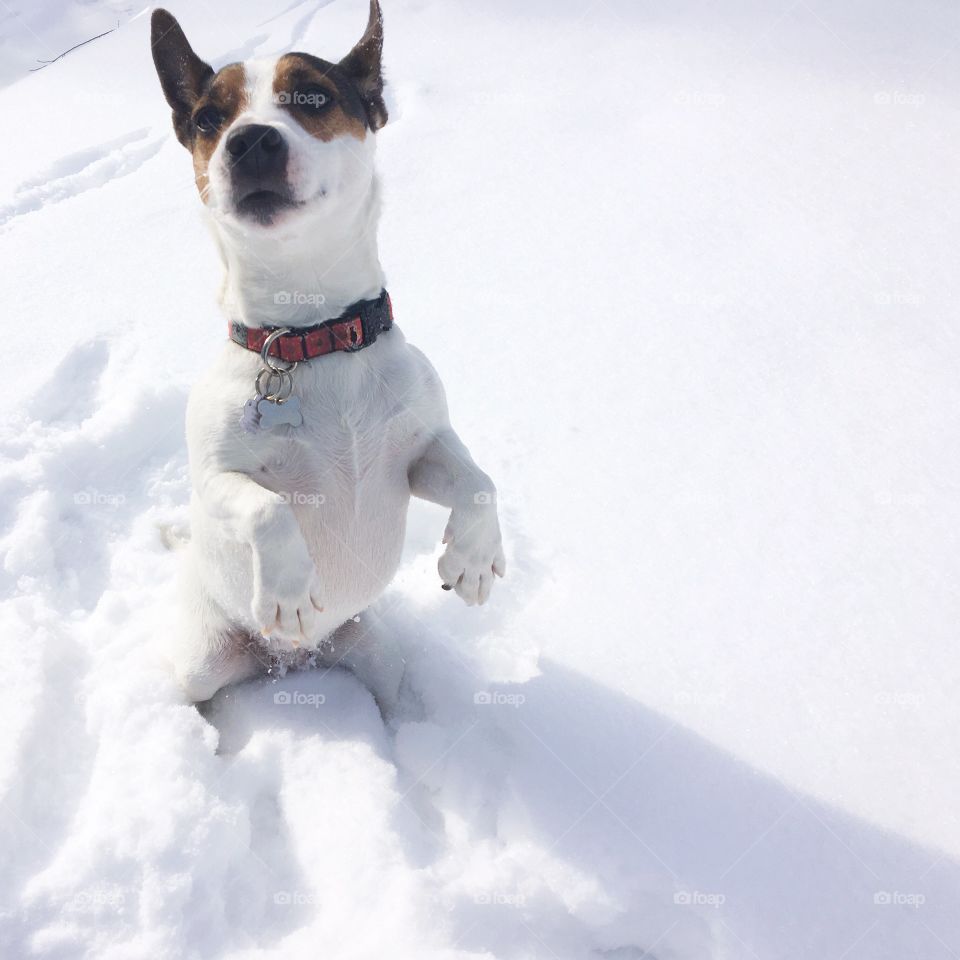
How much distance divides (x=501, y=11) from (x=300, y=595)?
211 inches

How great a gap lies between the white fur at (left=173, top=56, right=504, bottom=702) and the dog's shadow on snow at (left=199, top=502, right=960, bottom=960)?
1.20 ft

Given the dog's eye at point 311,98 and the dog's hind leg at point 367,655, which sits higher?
the dog's eye at point 311,98

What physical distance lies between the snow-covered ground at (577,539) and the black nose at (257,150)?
4.85 feet

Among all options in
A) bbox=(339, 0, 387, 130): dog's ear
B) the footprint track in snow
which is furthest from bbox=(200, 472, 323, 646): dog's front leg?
the footprint track in snow

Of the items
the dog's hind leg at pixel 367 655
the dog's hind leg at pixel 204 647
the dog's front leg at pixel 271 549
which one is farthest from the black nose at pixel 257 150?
the dog's hind leg at pixel 367 655

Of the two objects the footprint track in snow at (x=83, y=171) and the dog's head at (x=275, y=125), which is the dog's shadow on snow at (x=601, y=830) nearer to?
the dog's head at (x=275, y=125)

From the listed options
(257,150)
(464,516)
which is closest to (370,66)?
(257,150)

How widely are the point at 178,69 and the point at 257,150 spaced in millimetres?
606

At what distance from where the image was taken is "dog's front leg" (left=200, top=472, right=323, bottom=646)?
5.93 ft

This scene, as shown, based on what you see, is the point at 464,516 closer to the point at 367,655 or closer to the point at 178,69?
the point at 367,655

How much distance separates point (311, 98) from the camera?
1886 mm

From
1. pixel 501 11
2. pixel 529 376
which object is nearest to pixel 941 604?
pixel 529 376

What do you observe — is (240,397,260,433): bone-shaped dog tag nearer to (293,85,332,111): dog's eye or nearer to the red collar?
the red collar

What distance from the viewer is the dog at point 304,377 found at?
1800 millimetres
